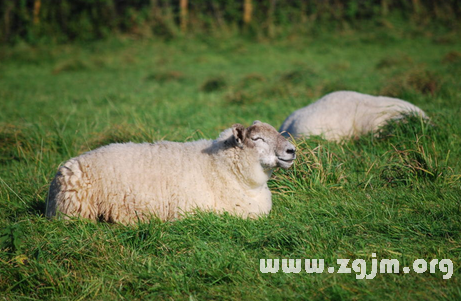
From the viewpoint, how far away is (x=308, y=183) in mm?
4402

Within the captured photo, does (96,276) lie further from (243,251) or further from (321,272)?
(321,272)

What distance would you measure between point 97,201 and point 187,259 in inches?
45.8

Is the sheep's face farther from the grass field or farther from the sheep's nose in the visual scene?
the grass field

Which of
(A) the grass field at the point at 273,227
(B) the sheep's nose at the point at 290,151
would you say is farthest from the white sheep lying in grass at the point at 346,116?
(B) the sheep's nose at the point at 290,151

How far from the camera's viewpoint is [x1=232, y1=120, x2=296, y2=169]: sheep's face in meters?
3.96

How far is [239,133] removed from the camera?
4039 mm

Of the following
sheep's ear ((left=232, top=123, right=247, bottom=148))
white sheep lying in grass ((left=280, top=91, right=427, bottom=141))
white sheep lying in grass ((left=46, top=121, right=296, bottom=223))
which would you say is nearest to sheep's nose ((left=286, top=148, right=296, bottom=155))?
white sheep lying in grass ((left=46, top=121, right=296, bottom=223))

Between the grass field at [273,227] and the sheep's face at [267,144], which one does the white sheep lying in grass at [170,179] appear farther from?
the grass field at [273,227]

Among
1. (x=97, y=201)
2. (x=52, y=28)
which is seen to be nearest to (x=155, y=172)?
(x=97, y=201)

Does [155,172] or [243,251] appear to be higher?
[155,172]

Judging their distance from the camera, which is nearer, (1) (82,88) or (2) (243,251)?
(2) (243,251)

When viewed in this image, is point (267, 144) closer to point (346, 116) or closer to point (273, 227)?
point (273, 227)

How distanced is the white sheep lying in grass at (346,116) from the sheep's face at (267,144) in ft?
5.33

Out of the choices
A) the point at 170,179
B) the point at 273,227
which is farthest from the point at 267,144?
the point at 170,179
